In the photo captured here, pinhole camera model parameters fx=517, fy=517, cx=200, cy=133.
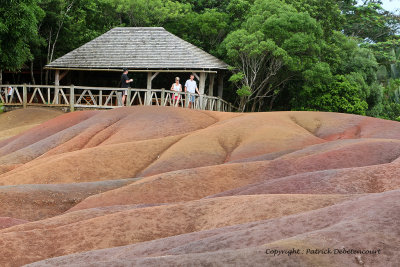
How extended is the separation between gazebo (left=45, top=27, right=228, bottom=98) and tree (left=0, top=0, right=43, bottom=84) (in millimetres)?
4451

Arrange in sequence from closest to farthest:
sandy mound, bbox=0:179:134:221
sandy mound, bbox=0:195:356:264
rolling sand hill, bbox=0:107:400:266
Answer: rolling sand hill, bbox=0:107:400:266
sandy mound, bbox=0:195:356:264
sandy mound, bbox=0:179:134:221

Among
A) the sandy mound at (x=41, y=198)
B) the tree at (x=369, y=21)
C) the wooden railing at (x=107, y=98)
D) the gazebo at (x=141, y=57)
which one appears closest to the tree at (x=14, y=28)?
the wooden railing at (x=107, y=98)

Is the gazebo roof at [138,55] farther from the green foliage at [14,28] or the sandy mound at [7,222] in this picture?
the sandy mound at [7,222]

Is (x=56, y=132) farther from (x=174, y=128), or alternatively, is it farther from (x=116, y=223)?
(x=116, y=223)

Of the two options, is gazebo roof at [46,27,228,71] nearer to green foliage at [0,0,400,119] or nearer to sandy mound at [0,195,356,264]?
green foliage at [0,0,400,119]

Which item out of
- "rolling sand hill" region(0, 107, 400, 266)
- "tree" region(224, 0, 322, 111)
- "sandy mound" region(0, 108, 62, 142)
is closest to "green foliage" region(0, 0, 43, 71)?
"sandy mound" region(0, 108, 62, 142)

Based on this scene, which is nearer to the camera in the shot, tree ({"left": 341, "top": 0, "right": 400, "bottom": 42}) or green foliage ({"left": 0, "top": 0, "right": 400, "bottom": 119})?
green foliage ({"left": 0, "top": 0, "right": 400, "bottom": 119})

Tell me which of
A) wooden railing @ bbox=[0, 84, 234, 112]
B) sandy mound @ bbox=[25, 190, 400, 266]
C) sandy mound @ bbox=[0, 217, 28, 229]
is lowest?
wooden railing @ bbox=[0, 84, 234, 112]

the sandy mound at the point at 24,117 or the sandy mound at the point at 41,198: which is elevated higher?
the sandy mound at the point at 41,198

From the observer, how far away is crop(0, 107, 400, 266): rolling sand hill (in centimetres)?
451

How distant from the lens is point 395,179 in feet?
26.5

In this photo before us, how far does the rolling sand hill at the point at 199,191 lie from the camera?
4.51 metres

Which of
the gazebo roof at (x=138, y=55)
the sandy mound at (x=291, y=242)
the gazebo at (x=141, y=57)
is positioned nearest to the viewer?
the sandy mound at (x=291, y=242)

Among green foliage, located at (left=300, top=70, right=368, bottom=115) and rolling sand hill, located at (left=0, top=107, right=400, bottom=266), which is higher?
rolling sand hill, located at (left=0, top=107, right=400, bottom=266)
